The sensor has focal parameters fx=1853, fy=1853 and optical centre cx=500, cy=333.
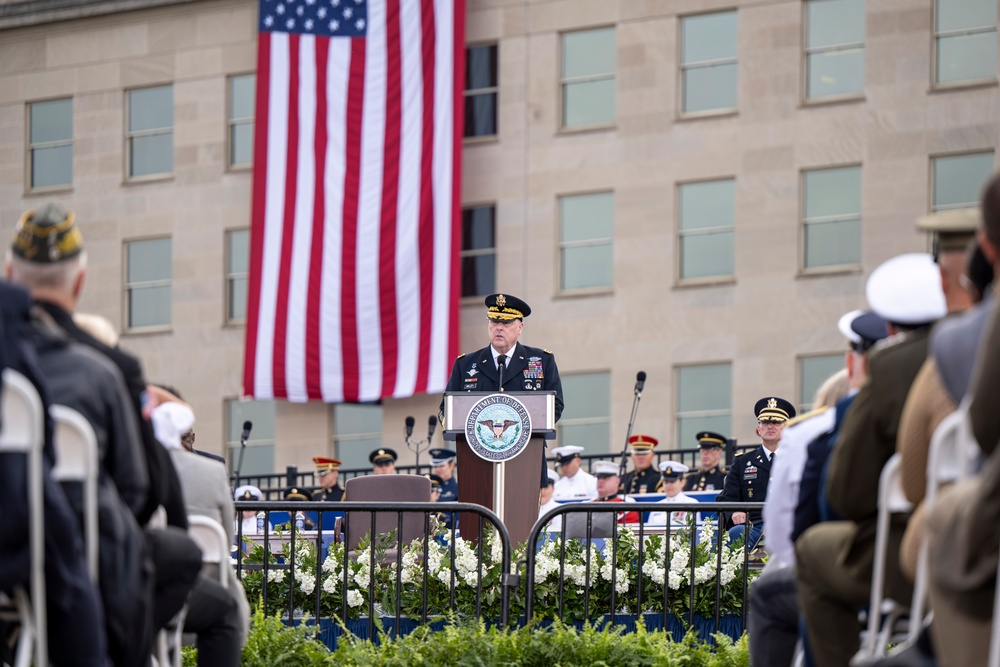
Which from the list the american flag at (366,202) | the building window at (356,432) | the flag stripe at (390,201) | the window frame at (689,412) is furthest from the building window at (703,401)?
the building window at (356,432)

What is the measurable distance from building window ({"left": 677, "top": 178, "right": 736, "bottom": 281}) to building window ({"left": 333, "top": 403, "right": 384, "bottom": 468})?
20.8ft

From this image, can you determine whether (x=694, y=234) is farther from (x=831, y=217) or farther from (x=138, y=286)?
(x=138, y=286)

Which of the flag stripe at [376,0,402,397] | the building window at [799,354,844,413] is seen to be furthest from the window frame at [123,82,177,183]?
the building window at [799,354,844,413]

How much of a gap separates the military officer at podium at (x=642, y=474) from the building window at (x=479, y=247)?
1114 centimetres

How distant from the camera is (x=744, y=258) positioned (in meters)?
30.8

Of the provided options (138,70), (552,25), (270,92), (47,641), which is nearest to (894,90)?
(552,25)

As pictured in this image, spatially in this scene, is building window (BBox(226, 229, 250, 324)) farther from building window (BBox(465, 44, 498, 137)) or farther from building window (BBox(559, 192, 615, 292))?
building window (BBox(559, 192, 615, 292))

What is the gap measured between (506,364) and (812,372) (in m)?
16.9

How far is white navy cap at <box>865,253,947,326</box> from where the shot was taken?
5891 mm

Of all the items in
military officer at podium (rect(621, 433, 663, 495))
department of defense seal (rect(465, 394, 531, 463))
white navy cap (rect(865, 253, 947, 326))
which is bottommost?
military officer at podium (rect(621, 433, 663, 495))

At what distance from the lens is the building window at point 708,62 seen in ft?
103

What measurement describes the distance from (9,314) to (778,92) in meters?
26.6

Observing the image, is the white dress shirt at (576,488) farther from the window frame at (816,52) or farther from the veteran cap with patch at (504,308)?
the window frame at (816,52)

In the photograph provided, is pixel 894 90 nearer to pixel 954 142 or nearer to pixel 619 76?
pixel 954 142
